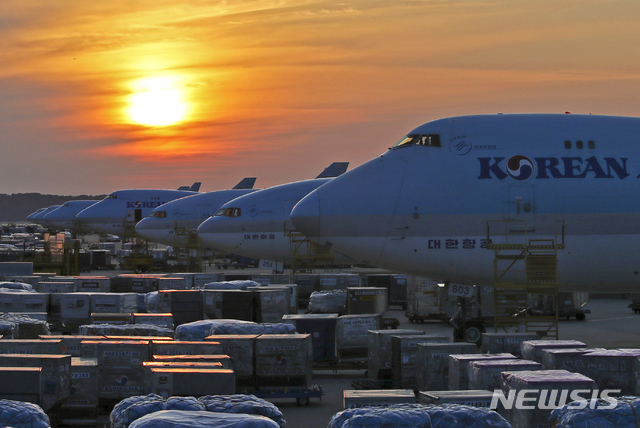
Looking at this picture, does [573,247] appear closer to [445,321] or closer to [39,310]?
[445,321]

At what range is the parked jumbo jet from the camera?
22.2 metres

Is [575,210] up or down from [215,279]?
up

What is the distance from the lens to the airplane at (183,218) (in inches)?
2322

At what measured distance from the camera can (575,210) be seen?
22.2m

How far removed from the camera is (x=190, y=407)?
33.8ft

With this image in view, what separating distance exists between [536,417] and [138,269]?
5105cm

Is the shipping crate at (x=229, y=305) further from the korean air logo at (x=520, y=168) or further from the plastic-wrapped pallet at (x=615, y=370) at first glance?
the plastic-wrapped pallet at (x=615, y=370)

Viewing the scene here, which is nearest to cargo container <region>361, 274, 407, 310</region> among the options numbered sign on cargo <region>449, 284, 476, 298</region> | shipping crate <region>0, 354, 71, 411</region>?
numbered sign on cargo <region>449, 284, 476, 298</region>

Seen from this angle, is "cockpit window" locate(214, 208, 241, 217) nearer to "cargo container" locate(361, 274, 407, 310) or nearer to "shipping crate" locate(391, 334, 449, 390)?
"cargo container" locate(361, 274, 407, 310)

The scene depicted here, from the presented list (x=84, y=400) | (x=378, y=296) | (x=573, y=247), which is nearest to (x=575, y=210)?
(x=573, y=247)

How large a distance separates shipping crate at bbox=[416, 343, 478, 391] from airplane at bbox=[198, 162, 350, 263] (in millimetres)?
26320

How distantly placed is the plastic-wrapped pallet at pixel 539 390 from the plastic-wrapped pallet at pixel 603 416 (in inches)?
58.0

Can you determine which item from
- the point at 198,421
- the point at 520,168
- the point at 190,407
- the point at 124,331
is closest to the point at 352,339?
the point at 124,331

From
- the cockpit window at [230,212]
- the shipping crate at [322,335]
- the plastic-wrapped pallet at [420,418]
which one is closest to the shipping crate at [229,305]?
the shipping crate at [322,335]
